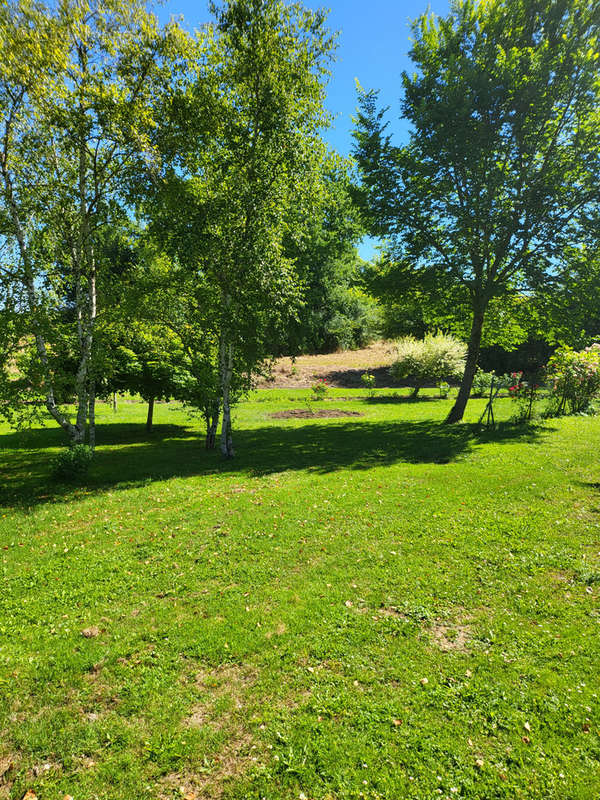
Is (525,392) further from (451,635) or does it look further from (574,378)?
(451,635)

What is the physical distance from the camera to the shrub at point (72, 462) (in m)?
11.4

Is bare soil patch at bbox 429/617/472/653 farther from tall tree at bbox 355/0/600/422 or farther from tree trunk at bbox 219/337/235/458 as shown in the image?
tall tree at bbox 355/0/600/422

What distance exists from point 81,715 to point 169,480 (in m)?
7.89

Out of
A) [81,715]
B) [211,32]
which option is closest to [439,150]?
[211,32]

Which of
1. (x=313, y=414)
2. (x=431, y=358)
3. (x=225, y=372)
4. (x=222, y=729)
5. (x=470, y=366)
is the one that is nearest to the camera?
(x=222, y=729)

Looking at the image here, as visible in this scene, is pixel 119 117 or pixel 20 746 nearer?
pixel 20 746

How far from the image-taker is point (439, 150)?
15.3m

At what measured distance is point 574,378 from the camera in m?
16.8

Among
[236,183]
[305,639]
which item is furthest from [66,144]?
[305,639]

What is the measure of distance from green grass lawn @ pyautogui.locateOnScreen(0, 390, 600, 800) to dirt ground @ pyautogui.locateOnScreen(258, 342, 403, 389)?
879 inches

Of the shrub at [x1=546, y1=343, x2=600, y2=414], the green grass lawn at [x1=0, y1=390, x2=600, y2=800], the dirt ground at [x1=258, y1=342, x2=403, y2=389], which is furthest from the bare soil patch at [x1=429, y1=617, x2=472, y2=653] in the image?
the dirt ground at [x1=258, y1=342, x2=403, y2=389]

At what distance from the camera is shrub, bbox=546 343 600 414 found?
54.3 feet

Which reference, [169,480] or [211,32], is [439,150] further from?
[169,480]

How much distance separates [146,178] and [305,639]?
13273mm
